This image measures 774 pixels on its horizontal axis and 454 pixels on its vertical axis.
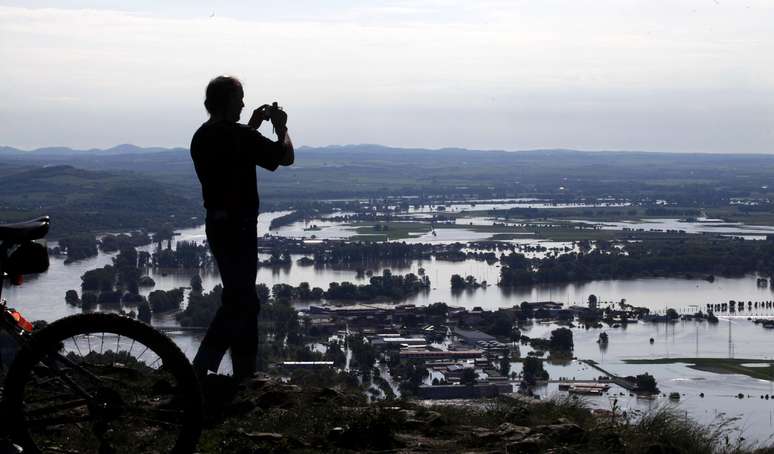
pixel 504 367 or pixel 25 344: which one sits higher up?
pixel 25 344

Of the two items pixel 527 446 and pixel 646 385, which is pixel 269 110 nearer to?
pixel 527 446

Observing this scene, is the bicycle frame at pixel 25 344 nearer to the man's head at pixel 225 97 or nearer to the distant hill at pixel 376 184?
the man's head at pixel 225 97

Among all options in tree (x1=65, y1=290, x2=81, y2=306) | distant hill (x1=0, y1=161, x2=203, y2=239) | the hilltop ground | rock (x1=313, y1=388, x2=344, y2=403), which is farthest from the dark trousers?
distant hill (x1=0, y1=161, x2=203, y2=239)

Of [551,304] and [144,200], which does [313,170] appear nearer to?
[144,200]

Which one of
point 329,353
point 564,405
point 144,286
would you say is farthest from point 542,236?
point 564,405

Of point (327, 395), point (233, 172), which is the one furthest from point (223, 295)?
point (327, 395)

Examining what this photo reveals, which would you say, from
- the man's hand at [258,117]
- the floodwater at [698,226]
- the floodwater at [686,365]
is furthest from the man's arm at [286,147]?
the floodwater at [698,226]
